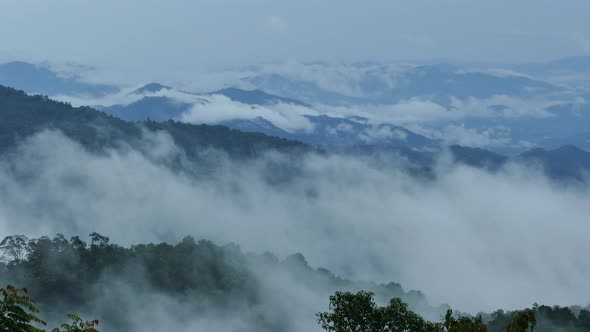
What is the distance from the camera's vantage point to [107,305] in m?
89.9

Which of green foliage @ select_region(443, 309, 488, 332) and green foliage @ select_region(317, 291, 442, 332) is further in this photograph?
green foliage @ select_region(317, 291, 442, 332)

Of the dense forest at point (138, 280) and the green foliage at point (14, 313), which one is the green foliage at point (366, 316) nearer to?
the green foliage at point (14, 313)

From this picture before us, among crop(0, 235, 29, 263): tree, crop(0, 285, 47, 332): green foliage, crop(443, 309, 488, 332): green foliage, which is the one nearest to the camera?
crop(0, 285, 47, 332): green foliage

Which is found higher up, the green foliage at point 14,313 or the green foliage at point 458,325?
the green foliage at point 458,325

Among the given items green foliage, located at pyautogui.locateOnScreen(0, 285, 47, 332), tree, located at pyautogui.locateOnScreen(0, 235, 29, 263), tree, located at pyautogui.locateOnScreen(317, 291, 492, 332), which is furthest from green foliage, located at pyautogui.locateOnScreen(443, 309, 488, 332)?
tree, located at pyautogui.locateOnScreen(0, 235, 29, 263)

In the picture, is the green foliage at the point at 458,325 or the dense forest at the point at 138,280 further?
the dense forest at the point at 138,280

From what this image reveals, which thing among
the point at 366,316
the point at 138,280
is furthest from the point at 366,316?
the point at 138,280

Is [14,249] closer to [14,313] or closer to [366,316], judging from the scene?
[366,316]

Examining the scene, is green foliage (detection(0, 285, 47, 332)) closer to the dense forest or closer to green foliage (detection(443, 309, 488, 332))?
green foliage (detection(443, 309, 488, 332))

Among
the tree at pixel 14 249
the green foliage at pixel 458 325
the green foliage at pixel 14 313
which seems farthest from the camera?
the tree at pixel 14 249

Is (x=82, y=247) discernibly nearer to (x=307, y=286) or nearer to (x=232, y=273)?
(x=232, y=273)

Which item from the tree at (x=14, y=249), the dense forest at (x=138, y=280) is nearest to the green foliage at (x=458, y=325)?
the dense forest at (x=138, y=280)

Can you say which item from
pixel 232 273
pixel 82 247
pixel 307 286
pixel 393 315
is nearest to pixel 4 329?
pixel 393 315

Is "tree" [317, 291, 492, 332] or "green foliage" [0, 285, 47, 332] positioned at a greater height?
"tree" [317, 291, 492, 332]
